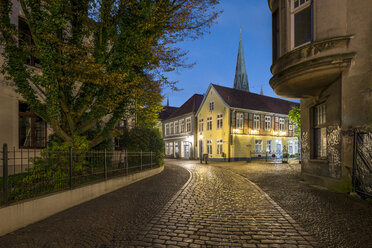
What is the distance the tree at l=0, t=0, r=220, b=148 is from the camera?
6352 millimetres

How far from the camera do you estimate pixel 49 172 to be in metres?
5.93

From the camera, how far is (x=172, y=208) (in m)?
5.61

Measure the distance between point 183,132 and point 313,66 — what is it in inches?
1119

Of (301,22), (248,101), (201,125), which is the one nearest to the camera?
(301,22)

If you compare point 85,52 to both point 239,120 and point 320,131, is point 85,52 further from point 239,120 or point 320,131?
point 239,120

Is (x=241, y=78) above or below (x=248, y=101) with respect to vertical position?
above

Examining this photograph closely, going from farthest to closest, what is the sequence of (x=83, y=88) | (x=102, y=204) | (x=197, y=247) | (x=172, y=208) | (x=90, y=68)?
(x=83, y=88)
(x=90, y=68)
(x=102, y=204)
(x=172, y=208)
(x=197, y=247)

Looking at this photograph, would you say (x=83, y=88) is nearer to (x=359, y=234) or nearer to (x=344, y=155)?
(x=359, y=234)

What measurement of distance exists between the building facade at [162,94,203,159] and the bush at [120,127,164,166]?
705 inches

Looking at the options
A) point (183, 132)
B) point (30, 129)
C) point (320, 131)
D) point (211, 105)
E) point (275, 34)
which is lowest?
point (183, 132)

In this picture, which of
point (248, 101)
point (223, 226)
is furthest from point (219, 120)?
point (223, 226)

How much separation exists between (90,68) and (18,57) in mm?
1933

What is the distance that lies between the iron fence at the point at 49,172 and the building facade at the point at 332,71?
7.64 meters

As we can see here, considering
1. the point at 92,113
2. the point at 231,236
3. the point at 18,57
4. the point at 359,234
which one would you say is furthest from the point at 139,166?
the point at 359,234
